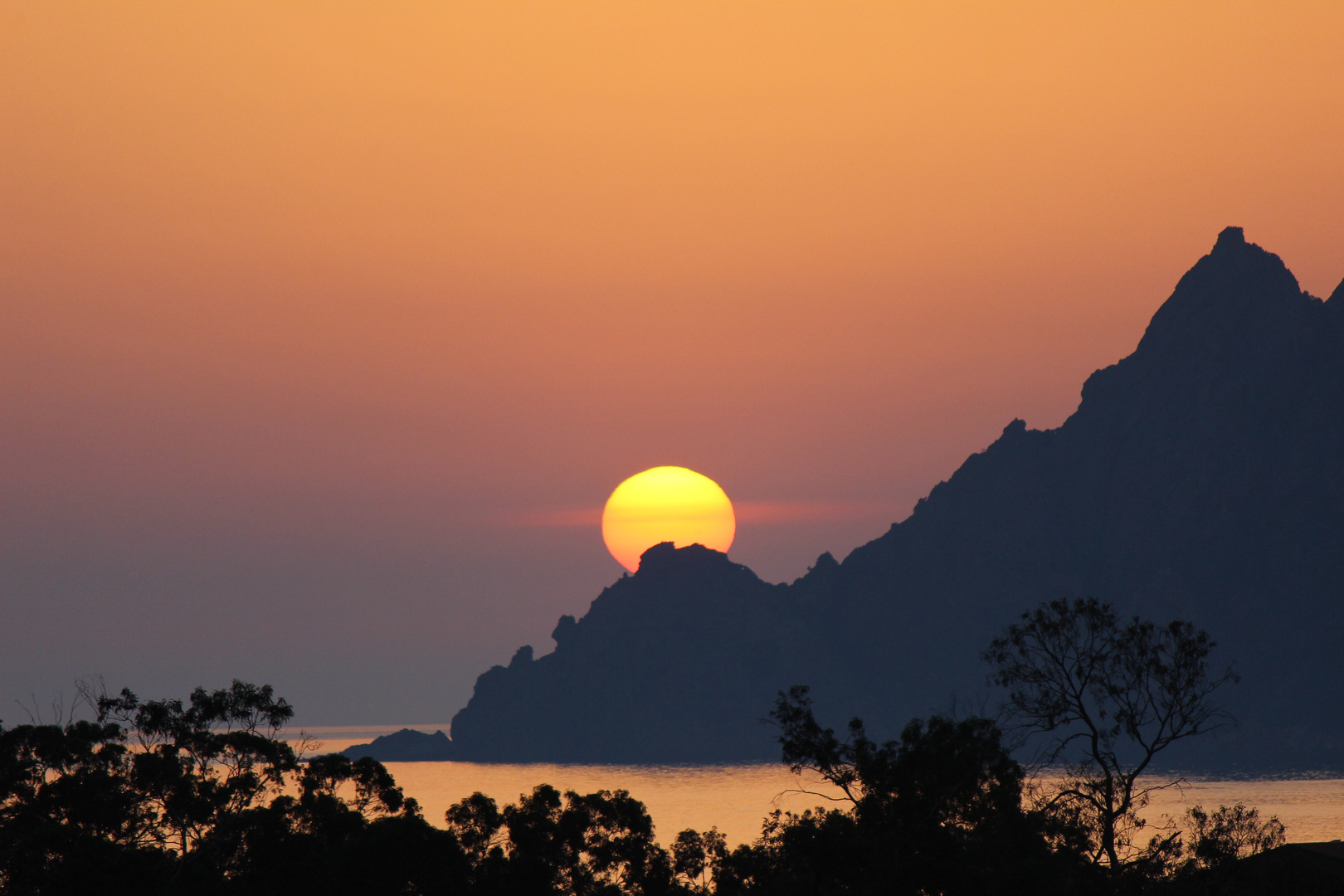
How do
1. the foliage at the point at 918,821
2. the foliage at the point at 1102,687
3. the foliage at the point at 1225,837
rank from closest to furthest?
the foliage at the point at 1225,837, the foliage at the point at 918,821, the foliage at the point at 1102,687

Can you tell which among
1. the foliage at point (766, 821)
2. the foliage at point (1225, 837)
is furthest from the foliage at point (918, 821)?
the foliage at point (1225, 837)

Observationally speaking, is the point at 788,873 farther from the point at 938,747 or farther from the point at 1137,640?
the point at 1137,640

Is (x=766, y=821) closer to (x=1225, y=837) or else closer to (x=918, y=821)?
(x=918, y=821)

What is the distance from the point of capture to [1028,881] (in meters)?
46.7

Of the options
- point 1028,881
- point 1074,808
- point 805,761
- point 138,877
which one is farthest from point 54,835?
point 1074,808

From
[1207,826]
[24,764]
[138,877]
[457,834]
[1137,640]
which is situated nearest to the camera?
[138,877]

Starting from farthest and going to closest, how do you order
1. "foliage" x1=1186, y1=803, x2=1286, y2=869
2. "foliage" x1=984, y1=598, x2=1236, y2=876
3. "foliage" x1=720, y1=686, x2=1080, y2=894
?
"foliage" x1=984, y1=598, x2=1236, y2=876 → "foliage" x1=720, y1=686, x2=1080, y2=894 → "foliage" x1=1186, y1=803, x2=1286, y2=869

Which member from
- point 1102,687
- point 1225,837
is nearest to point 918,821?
point 1102,687

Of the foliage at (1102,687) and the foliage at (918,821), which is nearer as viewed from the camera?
the foliage at (918,821)

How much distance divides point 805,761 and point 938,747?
5.98 meters

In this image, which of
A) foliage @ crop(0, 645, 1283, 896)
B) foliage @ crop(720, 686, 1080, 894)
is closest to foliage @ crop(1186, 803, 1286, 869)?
foliage @ crop(0, 645, 1283, 896)

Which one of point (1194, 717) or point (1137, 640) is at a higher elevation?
point (1137, 640)

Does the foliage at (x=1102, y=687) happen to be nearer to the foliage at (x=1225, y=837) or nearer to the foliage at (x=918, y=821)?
the foliage at (x=1225, y=837)

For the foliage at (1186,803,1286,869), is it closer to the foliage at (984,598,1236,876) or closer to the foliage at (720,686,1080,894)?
the foliage at (984,598,1236,876)
